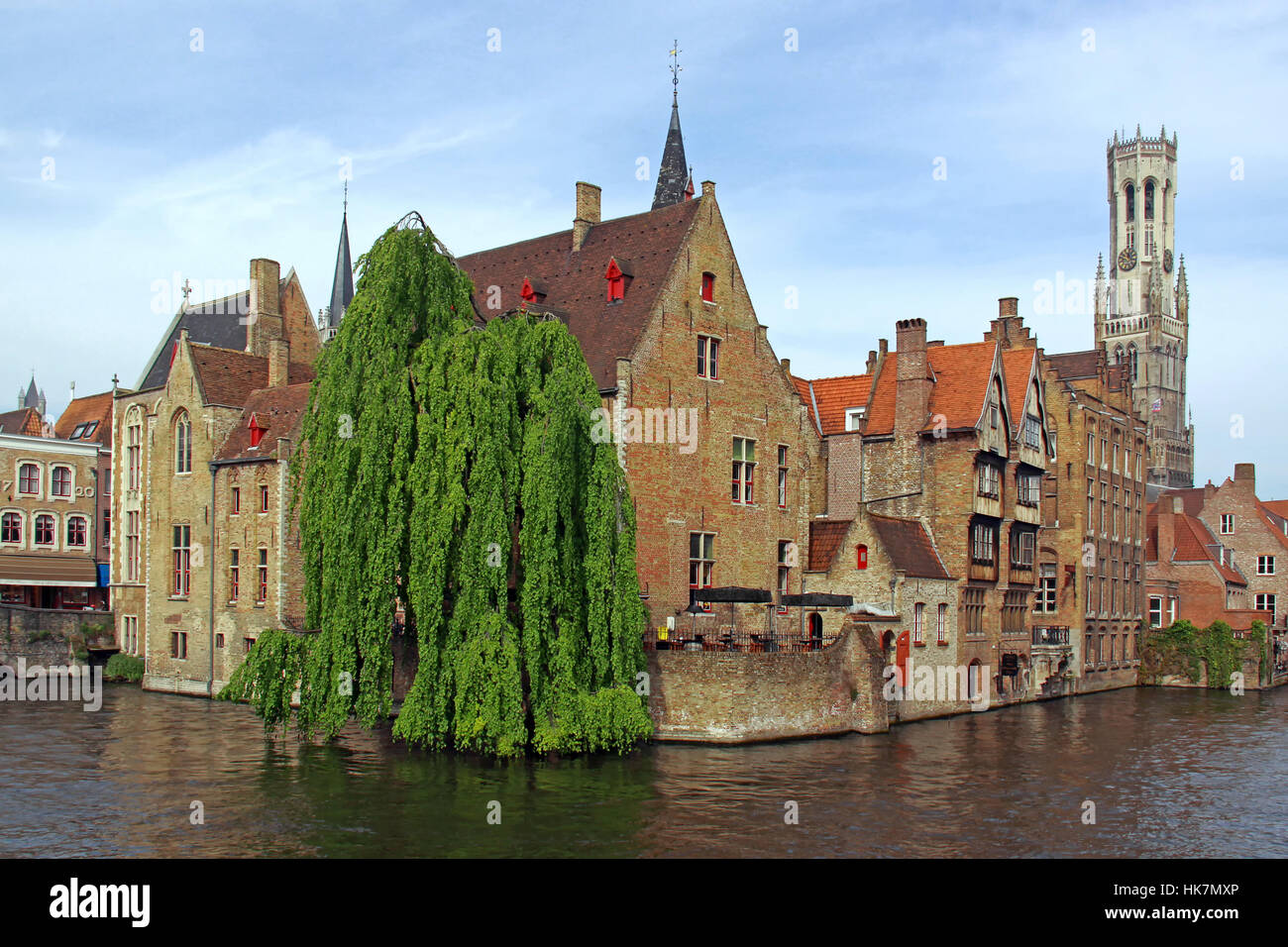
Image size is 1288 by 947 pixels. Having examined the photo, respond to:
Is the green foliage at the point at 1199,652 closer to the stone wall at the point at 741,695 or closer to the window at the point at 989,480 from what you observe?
the window at the point at 989,480

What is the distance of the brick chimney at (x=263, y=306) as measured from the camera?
53.8 meters

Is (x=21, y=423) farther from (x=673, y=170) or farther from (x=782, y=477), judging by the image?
(x=782, y=477)

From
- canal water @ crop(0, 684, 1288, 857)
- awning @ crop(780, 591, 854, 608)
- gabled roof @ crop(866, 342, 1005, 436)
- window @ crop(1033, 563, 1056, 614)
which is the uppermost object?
gabled roof @ crop(866, 342, 1005, 436)

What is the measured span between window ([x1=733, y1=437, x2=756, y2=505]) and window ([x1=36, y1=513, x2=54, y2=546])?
119 feet

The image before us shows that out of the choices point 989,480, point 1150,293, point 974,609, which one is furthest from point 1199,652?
point 1150,293

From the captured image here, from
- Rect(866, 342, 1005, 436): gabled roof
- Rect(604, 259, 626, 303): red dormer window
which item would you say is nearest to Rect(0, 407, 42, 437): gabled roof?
Rect(604, 259, 626, 303): red dormer window

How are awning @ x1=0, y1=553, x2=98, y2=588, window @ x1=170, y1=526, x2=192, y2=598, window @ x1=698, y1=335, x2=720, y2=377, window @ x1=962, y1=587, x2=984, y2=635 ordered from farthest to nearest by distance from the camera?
awning @ x1=0, y1=553, x2=98, y2=588
window @ x1=170, y1=526, x2=192, y2=598
window @ x1=962, y1=587, x2=984, y2=635
window @ x1=698, y1=335, x2=720, y2=377

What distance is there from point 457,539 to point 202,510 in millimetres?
22018

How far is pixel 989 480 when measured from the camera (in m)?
44.6

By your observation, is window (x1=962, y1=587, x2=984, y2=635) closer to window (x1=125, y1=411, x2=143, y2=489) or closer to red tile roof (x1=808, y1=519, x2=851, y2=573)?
red tile roof (x1=808, y1=519, x2=851, y2=573)

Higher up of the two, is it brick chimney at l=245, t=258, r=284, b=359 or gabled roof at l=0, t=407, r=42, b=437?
brick chimney at l=245, t=258, r=284, b=359

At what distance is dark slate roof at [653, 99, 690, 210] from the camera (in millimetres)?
64938

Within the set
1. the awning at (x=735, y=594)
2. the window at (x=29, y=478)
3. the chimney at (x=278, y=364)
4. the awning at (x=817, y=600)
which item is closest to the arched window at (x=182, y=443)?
the chimney at (x=278, y=364)
